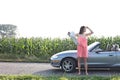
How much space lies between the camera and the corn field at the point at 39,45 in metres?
23.4

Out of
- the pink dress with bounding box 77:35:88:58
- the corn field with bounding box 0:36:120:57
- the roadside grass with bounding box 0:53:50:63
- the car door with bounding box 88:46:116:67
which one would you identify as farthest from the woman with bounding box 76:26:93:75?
the corn field with bounding box 0:36:120:57

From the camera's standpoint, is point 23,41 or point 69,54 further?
point 23,41

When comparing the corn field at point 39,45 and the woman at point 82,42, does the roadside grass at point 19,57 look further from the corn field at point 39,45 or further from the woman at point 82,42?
the woman at point 82,42

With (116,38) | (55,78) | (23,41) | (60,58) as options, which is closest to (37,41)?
(23,41)

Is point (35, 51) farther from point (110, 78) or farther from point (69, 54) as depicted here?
point (110, 78)

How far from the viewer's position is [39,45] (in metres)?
23.8

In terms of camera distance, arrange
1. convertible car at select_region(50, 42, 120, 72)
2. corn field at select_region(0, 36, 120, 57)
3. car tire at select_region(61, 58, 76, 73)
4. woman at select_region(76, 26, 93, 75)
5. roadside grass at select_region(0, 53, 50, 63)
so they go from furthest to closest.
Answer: corn field at select_region(0, 36, 120, 57) → roadside grass at select_region(0, 53, 50, 63) → car tire at select_region(61, 58, 76, 73) → convertible car at select_region(50, 42, 120, 72) → woman at select_region(76, 26, 93, 75)

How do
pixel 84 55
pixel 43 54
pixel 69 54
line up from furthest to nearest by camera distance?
pixel 43 54, pixel 69 54, pixel 84 55

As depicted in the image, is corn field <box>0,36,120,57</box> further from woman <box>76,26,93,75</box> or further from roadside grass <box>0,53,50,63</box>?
woman <box>76,26,93,75</box>

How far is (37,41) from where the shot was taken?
2422 centimetres

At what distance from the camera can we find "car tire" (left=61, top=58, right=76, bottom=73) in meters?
14.1

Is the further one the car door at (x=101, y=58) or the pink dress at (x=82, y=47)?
the car door at (x=101, y=58)

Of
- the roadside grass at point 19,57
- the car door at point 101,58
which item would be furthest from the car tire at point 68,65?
the roadside grass at point 19,57

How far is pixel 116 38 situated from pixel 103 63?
10.1 meters
